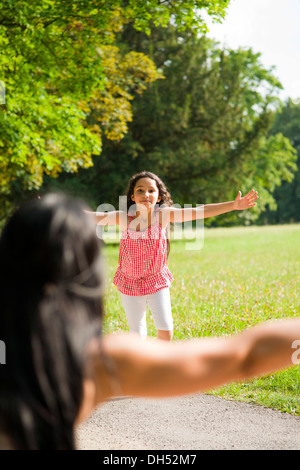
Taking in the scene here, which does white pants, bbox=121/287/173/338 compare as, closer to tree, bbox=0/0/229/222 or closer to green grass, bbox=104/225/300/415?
green grass, bbox=104/225/300/415

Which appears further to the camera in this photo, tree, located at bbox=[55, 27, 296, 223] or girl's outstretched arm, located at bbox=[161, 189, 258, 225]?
tree, located at bbox=[55, 27, 296, 223]

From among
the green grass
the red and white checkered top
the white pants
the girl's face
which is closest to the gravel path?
the green grass

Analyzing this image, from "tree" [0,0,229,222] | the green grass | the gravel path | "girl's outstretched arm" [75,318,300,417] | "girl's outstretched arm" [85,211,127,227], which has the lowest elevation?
the gravel path

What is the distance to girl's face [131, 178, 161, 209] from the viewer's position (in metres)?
5.21

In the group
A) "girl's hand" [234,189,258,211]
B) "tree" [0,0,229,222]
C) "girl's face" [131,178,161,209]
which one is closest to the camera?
"girl's hand" [234,189,258,211]

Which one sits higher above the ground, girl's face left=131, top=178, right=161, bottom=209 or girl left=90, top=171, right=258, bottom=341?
girl's face left=131, top=178, right=161, bottom=209

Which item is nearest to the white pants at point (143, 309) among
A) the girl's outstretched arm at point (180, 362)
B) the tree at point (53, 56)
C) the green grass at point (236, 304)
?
the green grass at point (236, 304)

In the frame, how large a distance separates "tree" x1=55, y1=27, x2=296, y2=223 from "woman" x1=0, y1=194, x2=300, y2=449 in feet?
78.7

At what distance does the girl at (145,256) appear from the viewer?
16.0 feet

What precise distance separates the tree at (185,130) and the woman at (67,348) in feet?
78.7

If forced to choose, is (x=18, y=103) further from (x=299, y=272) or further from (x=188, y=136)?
(x=188, y=136)

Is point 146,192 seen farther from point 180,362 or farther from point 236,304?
point 180,362

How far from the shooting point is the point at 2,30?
8703 millimetres

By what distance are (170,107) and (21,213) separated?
83.4ft
